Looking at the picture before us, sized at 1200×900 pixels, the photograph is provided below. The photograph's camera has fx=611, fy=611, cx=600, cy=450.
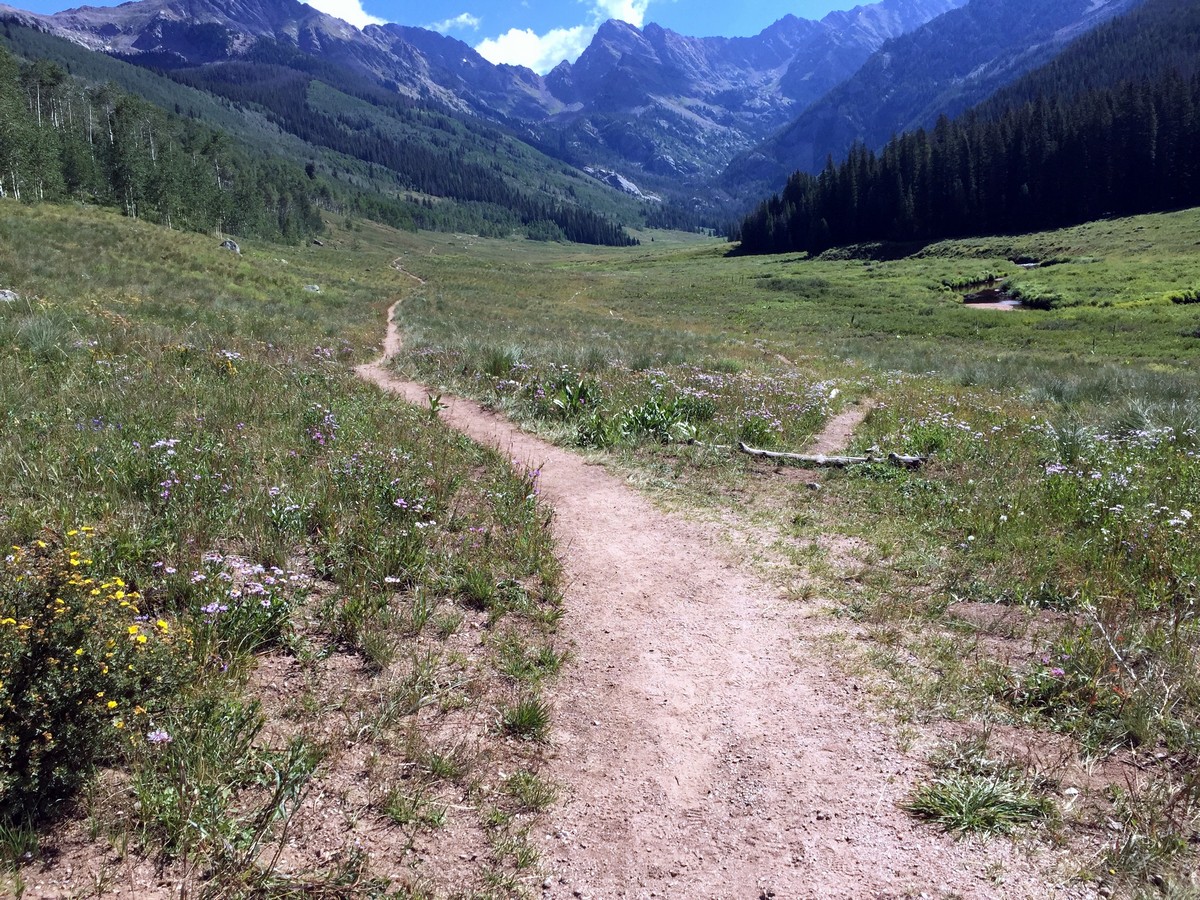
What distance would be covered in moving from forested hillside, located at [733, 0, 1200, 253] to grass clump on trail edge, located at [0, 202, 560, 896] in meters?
108

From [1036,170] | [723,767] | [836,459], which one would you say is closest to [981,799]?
[723,767]

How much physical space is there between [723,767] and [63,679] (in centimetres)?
358

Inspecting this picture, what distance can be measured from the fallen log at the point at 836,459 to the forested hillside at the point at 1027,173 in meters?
103

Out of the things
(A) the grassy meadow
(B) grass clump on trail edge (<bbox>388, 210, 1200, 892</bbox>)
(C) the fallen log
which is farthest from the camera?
(C) the fallen log

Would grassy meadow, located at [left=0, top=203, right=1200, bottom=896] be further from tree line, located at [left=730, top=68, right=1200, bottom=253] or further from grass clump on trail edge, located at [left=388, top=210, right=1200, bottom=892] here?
tree line, located at [left=730, top=68, right=1200, bottom=253]

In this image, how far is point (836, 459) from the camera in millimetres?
9844

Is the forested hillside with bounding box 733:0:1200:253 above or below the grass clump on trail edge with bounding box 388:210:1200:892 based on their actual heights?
above

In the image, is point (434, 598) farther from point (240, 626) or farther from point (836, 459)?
point (836, 459)

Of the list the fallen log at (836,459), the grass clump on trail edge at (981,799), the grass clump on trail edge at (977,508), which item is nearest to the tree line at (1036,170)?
the grass clump on trail edge at (977,508)

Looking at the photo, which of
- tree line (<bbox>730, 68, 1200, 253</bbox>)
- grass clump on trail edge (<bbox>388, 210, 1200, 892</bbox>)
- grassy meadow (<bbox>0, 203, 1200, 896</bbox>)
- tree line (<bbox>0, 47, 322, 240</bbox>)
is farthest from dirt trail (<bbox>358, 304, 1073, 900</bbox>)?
tree line (<bbox>730, 68, 1200, 253</bbox>)

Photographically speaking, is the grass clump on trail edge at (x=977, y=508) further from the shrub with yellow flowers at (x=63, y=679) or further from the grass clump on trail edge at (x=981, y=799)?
the shrub with yellow flowers at (x=63, y=679)

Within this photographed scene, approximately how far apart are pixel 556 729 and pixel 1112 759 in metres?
3.41

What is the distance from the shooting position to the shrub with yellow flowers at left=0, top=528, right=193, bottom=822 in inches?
108

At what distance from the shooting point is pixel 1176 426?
10.4 metres
